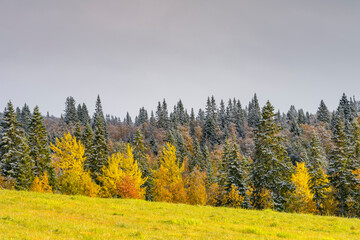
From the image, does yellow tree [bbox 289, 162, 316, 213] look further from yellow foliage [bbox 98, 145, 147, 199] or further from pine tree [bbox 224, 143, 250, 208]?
yellow foliage [bbox 98, 145, 147, 199]

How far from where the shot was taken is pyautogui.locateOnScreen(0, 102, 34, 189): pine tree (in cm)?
4506

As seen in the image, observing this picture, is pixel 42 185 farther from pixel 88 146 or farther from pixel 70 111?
pixel 70 111

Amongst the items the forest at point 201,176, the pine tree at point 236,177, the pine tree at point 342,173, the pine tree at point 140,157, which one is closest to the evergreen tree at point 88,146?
the forest at point 201,176

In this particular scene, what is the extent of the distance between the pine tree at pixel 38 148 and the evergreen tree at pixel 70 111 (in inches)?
4800

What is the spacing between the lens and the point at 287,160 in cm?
4181

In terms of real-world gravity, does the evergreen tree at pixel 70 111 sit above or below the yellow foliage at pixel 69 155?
above

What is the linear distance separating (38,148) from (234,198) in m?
39.2

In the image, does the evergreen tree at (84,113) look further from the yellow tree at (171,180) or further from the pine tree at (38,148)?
the yellow tree at (171,180)

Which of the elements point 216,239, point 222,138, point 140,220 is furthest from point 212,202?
point 222,138

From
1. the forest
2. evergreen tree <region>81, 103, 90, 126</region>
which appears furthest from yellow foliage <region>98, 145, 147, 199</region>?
evergreen tree <region>81, 103, 90, 126</region>

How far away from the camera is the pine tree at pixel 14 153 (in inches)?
1774

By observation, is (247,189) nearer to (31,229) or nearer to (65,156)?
(65,156)

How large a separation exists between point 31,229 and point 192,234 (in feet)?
25.4

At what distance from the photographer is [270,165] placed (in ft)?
131
